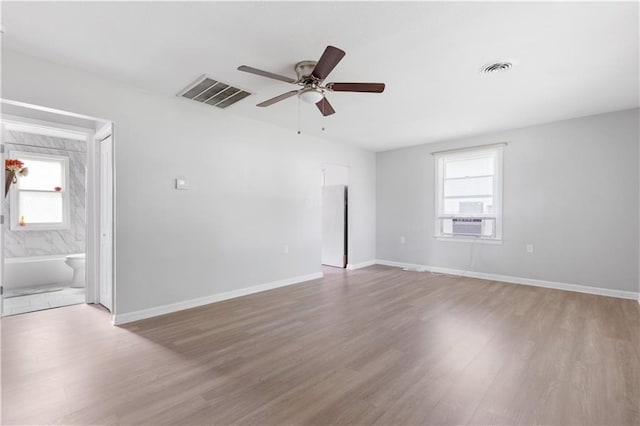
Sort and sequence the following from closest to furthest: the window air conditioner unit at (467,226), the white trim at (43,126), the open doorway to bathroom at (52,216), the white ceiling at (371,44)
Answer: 1. the white ceiling at (371,44)
2. the white trim at (43,126)
3. the open doorway to bathroom at (52,216)
4. the window air conditioner unit at (467,226)

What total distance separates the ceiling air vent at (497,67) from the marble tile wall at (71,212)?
18.8ft

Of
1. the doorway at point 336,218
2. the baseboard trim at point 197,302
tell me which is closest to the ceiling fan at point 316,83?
the baseboard trim at point 197,302

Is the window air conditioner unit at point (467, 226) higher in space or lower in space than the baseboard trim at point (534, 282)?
higher

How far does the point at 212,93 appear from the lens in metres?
3.40

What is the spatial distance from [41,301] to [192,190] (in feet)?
8.13

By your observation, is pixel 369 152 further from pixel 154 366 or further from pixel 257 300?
pixel 154 366

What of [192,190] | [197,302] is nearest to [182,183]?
[192,190]

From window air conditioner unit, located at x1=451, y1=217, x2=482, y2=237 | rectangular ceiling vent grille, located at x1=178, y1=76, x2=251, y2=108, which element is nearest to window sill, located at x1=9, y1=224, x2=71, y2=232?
rectangular ceiling vent grille, located at x1=178, y1=76, x2=251, y2=108

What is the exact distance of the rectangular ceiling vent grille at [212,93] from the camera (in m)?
3.15

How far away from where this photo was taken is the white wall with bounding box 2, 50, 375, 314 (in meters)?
3.02

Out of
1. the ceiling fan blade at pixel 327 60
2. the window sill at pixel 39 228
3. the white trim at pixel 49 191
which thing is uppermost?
the ceiling fan blade at pixel 327 60

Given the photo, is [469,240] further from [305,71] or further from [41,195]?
[41,195]

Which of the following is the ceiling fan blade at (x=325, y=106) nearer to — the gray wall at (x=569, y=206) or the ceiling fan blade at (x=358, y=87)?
the ceiling fan blade at (x=358, y=87)

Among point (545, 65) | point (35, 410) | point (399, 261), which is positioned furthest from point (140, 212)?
point (399, 261)
